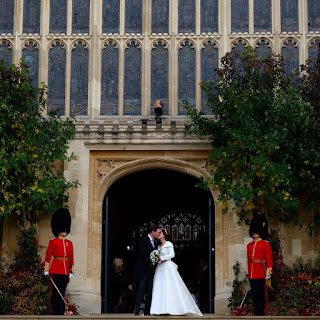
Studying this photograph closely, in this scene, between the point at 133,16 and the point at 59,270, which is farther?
the point at 133,16

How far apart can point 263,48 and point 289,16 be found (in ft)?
3.31

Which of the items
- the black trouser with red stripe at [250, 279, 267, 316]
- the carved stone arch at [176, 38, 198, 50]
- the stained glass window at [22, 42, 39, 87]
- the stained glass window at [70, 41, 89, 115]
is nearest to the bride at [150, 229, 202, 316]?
the black trouser with red stripe at [250, 279, 267, 316]

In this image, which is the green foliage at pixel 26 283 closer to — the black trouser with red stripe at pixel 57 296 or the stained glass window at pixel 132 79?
the black trouser with red stripe at pixel 57 296

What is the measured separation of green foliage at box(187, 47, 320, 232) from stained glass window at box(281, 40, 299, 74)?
1.43 meters

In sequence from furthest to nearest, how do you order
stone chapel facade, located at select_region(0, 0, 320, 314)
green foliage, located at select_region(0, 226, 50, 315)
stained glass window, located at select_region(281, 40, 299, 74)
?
stained glass window, located at select_region(281, 40, 299, 74)
stone chapel facade, located at select_region(0, 0, 320, 314)
green foliage, located at select_region(0, 226, 50, 315)

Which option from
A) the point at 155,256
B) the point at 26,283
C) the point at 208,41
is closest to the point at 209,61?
the point at 208,41

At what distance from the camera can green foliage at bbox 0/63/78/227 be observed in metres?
21.2

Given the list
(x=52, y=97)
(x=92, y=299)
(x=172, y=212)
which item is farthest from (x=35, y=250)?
(x=172, y=212)

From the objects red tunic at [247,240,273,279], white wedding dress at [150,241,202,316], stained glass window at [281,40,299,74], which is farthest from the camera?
stained glass window at [281,40,299,74]

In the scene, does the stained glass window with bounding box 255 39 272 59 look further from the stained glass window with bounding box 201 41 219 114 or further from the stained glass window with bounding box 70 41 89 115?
the stained glass window with bounding box 70 41 89 115

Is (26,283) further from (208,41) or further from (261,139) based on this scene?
(208,41)

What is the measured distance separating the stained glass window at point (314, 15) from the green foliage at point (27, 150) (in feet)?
20.5

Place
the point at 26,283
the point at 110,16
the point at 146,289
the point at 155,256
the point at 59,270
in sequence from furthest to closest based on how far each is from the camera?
the point at 110,16 < the point at 26,283 < the point at 146,289 < the point at 59,270 < the point at 155,256

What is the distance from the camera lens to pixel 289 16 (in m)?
24.0
